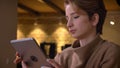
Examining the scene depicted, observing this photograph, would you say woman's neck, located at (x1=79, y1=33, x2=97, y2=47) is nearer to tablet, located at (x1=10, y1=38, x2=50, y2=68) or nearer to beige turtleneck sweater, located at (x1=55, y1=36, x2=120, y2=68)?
beige turtleneck sweater, located at (x1=55, y1=36, x2=120, y2=68)

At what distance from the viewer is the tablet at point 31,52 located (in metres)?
1.16

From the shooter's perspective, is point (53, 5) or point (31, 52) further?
point (53, 5)

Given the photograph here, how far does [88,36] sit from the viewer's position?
1.08m

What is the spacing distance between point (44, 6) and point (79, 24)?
9.02 m

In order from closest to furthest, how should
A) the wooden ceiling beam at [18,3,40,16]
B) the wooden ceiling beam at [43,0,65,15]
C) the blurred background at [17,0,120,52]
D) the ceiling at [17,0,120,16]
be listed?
the wooden ceiling beam at [43,0,65,15]
the ceiling at [17,0,120,16]
the wooden ceiling beam at [18,3,40,16]
the blurred background at [17,0,120,52]

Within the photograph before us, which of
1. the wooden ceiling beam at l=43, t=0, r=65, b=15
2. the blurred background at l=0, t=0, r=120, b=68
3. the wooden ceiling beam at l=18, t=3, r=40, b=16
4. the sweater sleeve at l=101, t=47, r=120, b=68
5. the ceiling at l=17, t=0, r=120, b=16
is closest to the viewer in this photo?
the sweater sleeve at l=101, t=47, r=120, b=68


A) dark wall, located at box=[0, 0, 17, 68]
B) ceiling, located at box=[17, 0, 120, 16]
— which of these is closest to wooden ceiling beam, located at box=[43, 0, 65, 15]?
ceiling, located at box=[17, 0, 120, 16]

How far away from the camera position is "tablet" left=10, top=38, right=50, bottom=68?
1156 millimetres

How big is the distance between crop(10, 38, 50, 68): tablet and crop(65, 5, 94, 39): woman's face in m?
0.17

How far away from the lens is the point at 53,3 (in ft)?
30.7

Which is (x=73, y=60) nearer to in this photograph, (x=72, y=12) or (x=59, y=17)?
(x=72, y=12)

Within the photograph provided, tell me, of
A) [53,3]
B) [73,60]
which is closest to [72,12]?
[73,60]

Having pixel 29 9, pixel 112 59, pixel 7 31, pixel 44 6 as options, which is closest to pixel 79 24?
pixel 112 59

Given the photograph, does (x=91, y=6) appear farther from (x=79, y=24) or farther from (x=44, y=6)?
(x=44, y=6)
